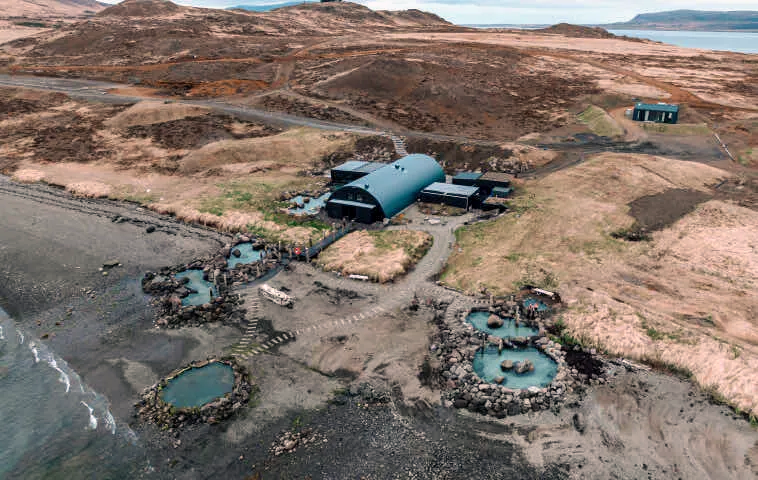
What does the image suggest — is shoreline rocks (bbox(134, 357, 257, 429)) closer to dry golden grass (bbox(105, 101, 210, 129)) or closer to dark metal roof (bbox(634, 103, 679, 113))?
dry golden grass (bbox(105, 101, 210, 129))

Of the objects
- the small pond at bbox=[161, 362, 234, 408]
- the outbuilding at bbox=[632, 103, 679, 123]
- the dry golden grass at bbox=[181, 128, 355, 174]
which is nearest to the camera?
the small pond at bbox=[161, 362, 234, 408]

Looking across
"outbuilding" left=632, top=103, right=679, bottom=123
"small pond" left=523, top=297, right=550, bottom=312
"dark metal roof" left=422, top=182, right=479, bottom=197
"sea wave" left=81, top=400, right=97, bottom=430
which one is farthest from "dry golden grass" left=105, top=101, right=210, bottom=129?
"outbuilding" left=632, top=103, right=679, bottom=123

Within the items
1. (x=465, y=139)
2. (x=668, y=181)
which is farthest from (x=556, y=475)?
(x=465, y=139)

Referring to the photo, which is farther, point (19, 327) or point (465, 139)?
point (465, 139)

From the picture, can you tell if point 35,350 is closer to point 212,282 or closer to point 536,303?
point 212,282

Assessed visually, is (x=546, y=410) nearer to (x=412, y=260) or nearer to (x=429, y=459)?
(x=429, y=459)

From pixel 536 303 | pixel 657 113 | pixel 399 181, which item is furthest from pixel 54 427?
pixel 657 113
